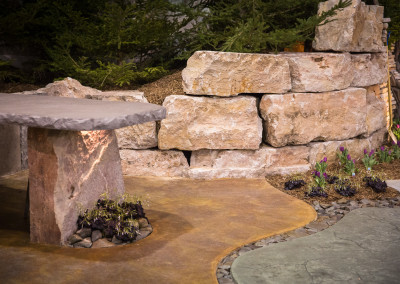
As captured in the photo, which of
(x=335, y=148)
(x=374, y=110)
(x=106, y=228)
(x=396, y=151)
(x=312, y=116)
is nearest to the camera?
(x=106, y=228)

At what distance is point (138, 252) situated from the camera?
3736 millimetres

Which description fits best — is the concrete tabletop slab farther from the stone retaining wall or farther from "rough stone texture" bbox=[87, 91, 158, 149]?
the stone retaining wall

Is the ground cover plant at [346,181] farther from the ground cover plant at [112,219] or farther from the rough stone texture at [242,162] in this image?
the ground cover plant at [112,219]

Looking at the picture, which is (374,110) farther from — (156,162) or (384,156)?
(156,162)

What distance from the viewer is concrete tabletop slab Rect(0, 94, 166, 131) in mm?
3236

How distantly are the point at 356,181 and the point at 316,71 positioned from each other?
150 centimetres

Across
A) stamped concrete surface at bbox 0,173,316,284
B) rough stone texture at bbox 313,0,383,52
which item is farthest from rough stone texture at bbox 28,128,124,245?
rough stone texture at bbox 313,0,383,52

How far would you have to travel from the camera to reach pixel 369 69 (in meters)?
6.71

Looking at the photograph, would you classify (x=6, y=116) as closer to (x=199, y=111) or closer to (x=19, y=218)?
(x=19, y=218)

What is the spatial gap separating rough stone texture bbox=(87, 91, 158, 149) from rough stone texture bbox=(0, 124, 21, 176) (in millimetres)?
1132

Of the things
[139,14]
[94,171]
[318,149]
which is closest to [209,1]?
[139,14]

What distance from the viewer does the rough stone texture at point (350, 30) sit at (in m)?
6.24

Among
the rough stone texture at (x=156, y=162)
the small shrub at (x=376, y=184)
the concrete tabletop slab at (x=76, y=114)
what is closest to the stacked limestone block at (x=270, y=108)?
the rough stone texture at (x=156, y=162)

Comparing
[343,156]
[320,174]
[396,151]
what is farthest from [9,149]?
[396,151]
